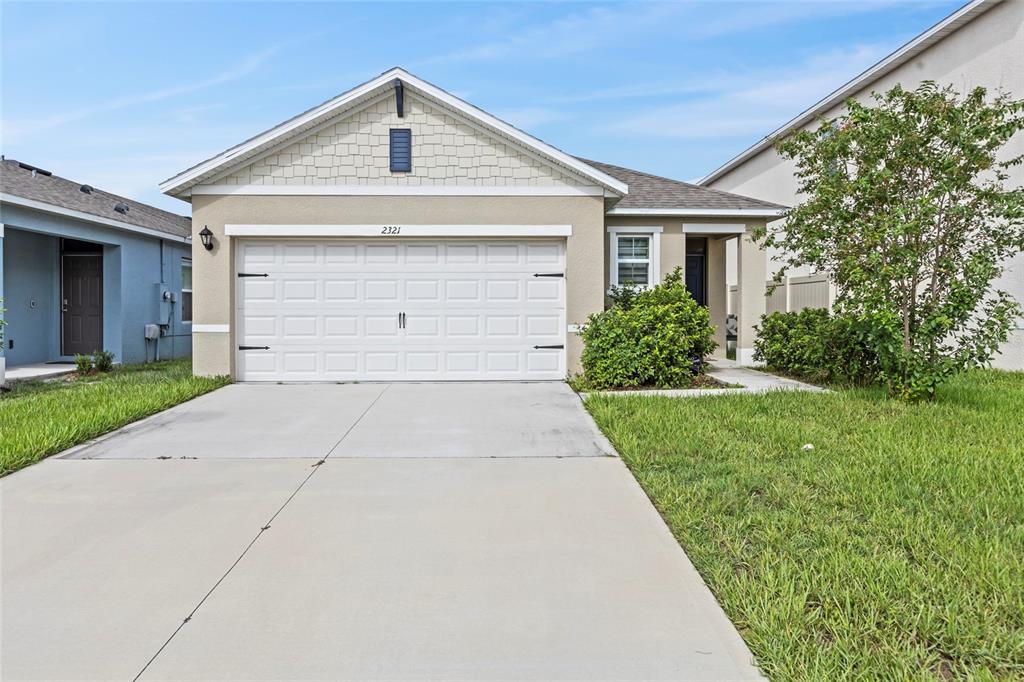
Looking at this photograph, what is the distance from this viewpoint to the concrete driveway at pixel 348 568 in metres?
2.79

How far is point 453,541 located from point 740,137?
80.0 ft

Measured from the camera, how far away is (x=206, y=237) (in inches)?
430

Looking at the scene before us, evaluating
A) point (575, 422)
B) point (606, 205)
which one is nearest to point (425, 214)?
point (606, 205)

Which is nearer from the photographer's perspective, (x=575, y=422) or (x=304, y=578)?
(x=304, y=578)

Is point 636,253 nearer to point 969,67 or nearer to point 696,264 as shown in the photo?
point 696,264

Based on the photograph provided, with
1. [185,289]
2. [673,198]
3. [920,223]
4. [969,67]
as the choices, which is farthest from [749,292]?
[185,289]

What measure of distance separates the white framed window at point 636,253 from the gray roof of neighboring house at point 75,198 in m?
10.5

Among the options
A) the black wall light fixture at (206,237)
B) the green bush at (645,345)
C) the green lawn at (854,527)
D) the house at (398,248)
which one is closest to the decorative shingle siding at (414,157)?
the house at (398,248)

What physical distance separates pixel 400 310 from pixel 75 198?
324 inches

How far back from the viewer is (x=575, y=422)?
304 inches

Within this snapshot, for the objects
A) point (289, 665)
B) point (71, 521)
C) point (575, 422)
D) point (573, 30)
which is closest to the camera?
point (289, 665)

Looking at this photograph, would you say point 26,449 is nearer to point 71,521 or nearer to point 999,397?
point 71,521

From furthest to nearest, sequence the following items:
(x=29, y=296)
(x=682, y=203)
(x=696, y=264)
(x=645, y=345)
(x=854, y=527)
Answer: (x=696, y=264) < (x=29, y=296) < (x=682, y=203) < (x=645, y=345) < (x=854, y=527)

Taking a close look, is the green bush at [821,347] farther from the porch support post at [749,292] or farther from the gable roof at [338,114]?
the gable roof at [338,114]
